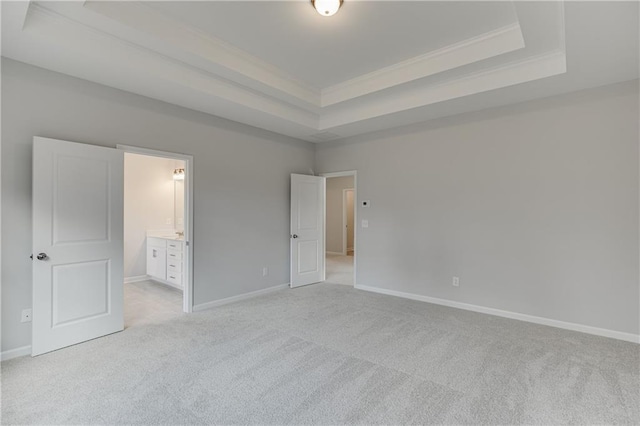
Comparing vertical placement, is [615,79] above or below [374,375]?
above

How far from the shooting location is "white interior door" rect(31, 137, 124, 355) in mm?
2752

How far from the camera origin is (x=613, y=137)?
3.16 meters

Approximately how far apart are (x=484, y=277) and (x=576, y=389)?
179cm

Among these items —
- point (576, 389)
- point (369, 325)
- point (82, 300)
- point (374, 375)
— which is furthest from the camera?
point (369, 325)

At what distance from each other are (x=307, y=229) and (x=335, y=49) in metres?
3.10

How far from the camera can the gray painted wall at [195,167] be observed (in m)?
2.69

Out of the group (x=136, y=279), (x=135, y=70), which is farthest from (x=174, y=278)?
(x=135, y=70)

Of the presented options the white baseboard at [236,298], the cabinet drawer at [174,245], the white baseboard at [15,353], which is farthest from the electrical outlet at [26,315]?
the cabinet drawer at [174,245]

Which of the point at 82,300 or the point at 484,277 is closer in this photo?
the point at 82,300

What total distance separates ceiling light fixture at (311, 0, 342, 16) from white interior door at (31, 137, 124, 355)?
2.46 meters

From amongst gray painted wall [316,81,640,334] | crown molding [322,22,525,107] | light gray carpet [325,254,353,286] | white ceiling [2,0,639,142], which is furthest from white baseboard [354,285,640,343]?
crown molding [322,22,525,107]

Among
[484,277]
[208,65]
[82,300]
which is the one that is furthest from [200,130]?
[484,277]

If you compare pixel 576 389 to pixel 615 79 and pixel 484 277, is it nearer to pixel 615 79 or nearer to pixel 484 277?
pixel 484 277

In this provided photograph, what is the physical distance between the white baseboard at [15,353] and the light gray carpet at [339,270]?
410cm
